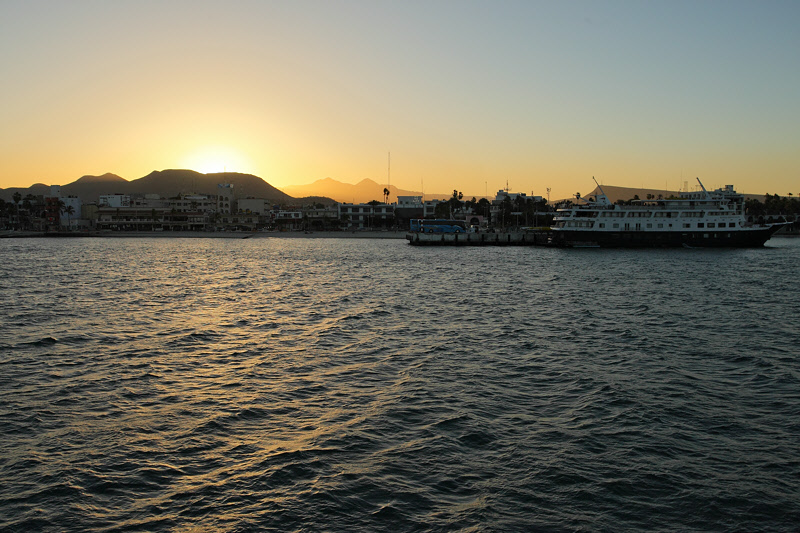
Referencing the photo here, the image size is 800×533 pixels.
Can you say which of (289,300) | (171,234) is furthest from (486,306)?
(171,234)

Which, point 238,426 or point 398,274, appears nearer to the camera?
point 238,426

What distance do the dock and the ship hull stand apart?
57.1 feet

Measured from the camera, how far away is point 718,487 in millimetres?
10633

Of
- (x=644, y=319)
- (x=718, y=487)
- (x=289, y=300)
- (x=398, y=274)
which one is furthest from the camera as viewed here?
(x=398, y=274)

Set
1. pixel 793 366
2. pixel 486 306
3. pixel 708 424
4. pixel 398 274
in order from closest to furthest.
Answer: pixel 708 424
pixel 793 366
pixel 486 306
pixel 398 274

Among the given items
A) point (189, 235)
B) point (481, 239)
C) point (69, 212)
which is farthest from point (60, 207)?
point (481, 239)

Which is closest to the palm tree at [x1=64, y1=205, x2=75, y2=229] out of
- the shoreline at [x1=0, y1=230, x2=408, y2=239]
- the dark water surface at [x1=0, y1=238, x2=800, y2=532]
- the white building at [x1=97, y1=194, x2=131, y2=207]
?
the white building at [x1=97, y1=194, x2=131, y2=207]

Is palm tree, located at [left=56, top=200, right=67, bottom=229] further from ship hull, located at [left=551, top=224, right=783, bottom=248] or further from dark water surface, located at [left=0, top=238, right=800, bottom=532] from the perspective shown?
dark water surface, located at [left=0, top=238, right=800, bottom=532]

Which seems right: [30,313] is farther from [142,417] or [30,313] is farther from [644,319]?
[644,319]

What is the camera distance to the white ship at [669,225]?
101750 mm

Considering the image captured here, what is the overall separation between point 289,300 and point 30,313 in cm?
1464

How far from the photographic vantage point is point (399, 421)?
1396 centimetres

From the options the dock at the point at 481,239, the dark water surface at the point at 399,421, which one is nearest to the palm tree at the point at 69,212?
the dock at the point at 481,239

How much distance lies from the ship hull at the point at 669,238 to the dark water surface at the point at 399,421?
247 feet
